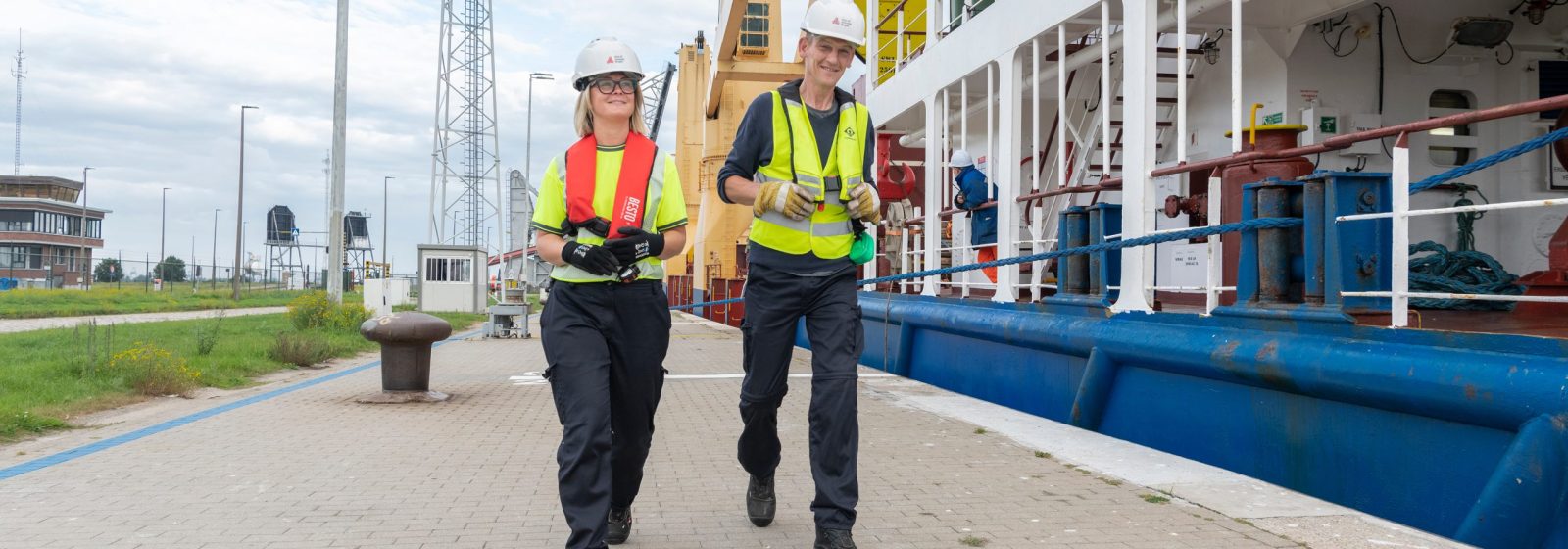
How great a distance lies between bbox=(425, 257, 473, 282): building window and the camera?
111ft

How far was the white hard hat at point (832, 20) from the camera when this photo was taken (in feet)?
13.8

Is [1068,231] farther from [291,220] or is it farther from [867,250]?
[291,220]

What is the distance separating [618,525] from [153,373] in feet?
26.3

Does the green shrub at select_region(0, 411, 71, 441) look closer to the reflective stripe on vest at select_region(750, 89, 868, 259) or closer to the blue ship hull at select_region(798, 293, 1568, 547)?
the reflective stripe on vest at select_region(750, 89, 868, 259)

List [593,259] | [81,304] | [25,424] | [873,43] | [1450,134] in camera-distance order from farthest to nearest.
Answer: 1. [81,304]
2. [873,43]
3. [1450,134]
4. [25,424]
5. [593,259]

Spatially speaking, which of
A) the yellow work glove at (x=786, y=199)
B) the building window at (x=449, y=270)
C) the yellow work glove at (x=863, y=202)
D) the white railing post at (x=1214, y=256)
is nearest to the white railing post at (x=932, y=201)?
the white railing post at (x=1214, y=256)

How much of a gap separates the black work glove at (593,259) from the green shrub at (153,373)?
8183mm

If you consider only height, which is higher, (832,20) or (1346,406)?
(832,20)

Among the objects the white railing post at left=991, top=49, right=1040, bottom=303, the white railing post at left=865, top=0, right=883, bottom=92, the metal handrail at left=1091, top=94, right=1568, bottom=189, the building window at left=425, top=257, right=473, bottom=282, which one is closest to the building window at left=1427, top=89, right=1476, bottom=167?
the metal handrail at left=1091, top=94, right=1568, bottom=189

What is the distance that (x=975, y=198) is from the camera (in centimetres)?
1012

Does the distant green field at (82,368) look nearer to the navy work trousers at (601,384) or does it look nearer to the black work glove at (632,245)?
the navy work trousers at (601,384)

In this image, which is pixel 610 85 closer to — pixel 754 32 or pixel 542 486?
pixel 542 486

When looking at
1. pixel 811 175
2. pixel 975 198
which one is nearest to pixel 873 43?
pixel 975 198

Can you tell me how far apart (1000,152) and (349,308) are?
13.9 m
